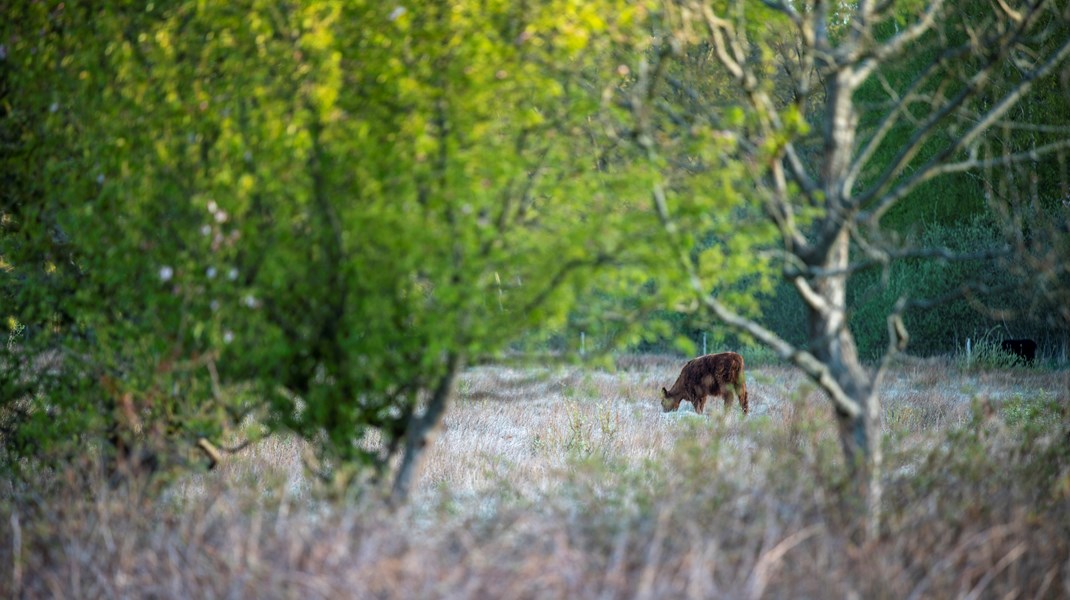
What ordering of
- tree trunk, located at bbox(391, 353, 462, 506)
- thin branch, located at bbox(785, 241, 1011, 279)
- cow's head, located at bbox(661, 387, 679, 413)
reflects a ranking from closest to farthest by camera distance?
1. thin branch, located at bbox(785, 241, 1011, 279)
2. tree trunk, located at bbox(391, 353, 462, 506)
3. cow's head, located at bbox(661, 387, 679, 413)

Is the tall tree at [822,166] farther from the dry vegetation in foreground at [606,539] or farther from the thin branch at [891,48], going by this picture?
the dry vegetation in foreground at [606,539]

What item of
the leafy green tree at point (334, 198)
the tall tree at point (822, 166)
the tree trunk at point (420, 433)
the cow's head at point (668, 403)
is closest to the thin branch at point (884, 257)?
the tall tree at point (822, 166)

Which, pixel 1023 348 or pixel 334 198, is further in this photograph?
pixel 1023 348

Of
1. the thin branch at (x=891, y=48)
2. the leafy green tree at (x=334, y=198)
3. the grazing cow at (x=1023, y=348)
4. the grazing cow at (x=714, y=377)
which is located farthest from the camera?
the grazing cow at (x=1023, y=348)

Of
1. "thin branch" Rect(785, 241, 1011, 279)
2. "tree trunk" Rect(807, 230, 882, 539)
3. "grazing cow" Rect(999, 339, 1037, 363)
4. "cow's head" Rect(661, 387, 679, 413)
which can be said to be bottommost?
"grazing cow" Rect(999, 339, 1037, 363)

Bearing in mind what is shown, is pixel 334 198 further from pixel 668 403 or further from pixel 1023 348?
pixel 1023 348

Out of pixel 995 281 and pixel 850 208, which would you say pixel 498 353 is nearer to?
pixel 850 208

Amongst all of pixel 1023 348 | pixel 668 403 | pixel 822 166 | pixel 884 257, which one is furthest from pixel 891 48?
pixel 1023 348

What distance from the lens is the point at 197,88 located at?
6008 mm

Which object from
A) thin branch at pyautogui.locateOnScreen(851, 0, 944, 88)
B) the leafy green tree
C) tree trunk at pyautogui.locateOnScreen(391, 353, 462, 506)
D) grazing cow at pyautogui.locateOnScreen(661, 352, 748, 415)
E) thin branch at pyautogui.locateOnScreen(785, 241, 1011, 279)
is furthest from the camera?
grazing cow at pyautogui.locateOnScreen(661, 352, 748, 415)

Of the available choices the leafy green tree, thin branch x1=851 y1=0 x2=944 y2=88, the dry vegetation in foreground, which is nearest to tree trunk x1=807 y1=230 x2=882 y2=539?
the dry vegetation in foreground

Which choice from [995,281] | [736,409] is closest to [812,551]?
[736,409]

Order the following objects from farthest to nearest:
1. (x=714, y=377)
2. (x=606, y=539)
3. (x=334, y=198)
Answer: (x=714, y=377) < (x=334, y=198) < (x=606, y=539)

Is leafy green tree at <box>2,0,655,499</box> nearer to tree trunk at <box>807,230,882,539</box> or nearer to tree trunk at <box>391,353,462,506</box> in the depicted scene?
tree trunk at <box>391,353,462,506</box>
